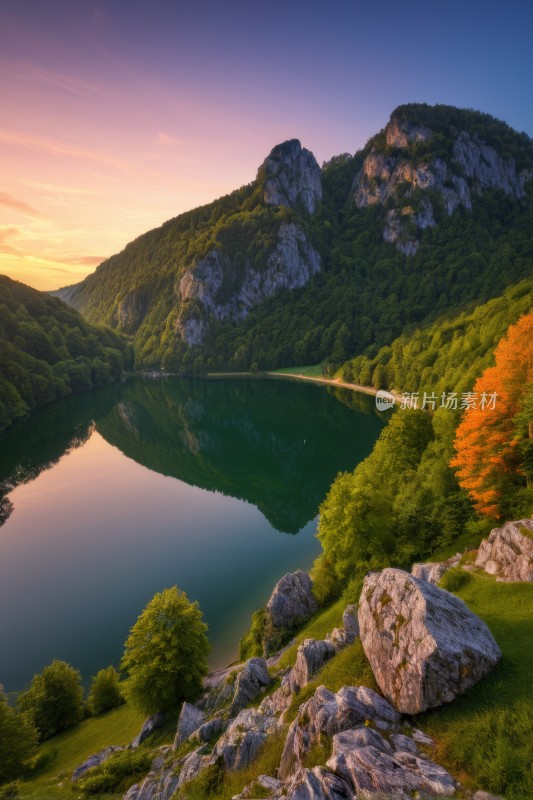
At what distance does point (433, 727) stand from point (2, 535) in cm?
6316

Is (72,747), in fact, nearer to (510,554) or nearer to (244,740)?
(244,740)

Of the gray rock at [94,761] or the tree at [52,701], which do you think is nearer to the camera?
the gray rock at [94,761]

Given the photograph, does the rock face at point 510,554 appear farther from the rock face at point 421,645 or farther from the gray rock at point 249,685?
the gray rock at point 249,685

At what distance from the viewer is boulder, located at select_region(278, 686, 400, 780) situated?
13.4m

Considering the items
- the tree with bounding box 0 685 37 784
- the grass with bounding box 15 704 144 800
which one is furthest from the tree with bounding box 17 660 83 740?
the tree with bounding box 0 685 37 784

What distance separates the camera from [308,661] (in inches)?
773

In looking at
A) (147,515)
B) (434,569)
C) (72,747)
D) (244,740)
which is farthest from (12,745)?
(147,515)

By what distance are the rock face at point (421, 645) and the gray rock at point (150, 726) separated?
18.2 meters

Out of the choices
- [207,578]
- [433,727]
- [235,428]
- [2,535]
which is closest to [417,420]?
[207,578]

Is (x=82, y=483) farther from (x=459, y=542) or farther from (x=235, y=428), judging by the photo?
(x=459, y=542)

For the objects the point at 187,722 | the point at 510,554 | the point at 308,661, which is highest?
the point at 510,554

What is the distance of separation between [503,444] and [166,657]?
91.1ft

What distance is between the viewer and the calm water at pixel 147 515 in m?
40.2

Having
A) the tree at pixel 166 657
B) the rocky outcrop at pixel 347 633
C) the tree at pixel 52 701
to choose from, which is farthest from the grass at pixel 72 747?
the rocky outcrop at pixel 347 633
